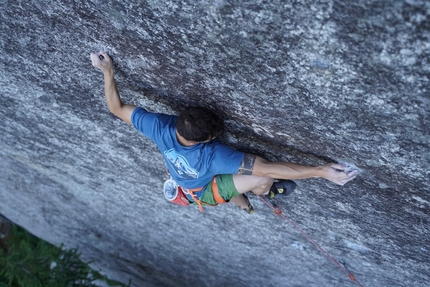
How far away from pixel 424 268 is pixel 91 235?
505cm

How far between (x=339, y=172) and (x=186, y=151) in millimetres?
1014

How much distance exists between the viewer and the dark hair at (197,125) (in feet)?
9.37

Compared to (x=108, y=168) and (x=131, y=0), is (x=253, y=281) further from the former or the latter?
(x=131, y=0)

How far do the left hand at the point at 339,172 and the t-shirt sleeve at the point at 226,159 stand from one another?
57 cm

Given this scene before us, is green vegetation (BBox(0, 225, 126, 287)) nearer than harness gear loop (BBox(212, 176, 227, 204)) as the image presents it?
No

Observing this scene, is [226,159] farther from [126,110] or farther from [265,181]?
[126,110]

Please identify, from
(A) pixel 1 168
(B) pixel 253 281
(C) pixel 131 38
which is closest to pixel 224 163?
(C) pixel 131 38

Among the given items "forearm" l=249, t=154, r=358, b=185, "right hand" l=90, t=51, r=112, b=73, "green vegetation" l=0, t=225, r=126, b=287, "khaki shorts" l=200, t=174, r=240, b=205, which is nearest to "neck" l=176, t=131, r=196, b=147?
"forearm" l=249, t=154, r=358, b=185

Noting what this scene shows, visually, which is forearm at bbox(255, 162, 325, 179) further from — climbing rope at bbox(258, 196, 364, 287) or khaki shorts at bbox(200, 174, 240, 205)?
climbing rope at bbox(258, 196, 364, 287)

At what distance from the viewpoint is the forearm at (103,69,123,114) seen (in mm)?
3000

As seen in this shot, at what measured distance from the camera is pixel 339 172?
9.50 feet

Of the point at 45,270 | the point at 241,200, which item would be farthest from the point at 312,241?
the point at 45,270

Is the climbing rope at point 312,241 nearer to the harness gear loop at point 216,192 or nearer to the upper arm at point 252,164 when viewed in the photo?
the harness gear loop at point 216,192

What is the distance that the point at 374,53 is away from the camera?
2.02 m
